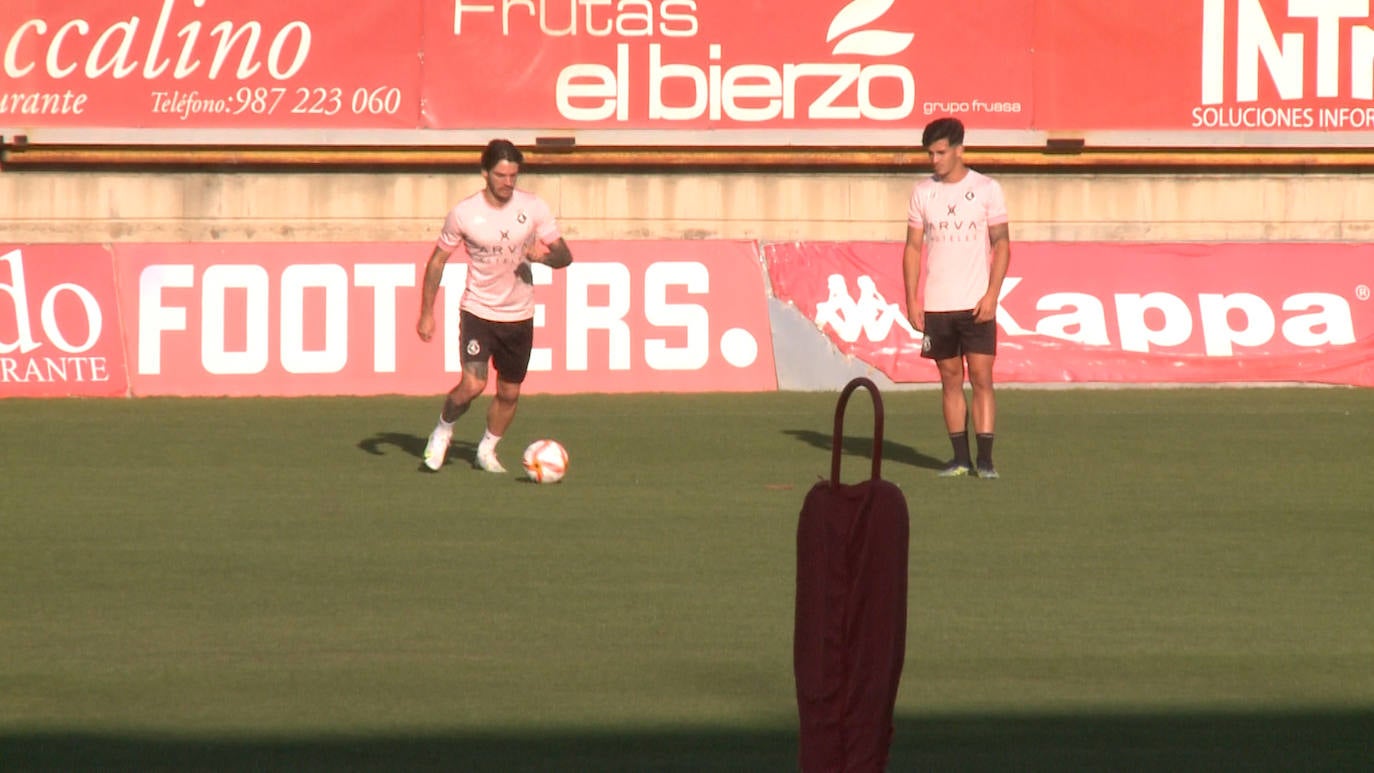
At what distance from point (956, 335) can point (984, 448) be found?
705 millimetres

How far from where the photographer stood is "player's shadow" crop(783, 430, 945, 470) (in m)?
14.3

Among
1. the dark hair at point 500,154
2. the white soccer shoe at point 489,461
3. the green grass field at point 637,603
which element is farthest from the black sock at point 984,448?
the dark hair at point 500,154

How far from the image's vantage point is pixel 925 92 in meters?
20.8

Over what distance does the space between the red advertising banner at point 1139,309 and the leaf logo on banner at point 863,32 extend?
1969mm

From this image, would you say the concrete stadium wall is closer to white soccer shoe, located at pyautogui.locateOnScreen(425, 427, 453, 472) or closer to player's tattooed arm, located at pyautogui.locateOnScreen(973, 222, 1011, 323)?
white soccer shoe, located at pyautogui.locateOnScreen(425, 427, 453, 472)

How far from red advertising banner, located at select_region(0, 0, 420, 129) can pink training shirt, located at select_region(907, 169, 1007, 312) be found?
329 inches

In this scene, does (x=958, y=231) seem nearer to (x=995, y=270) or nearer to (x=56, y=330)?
(x=995, y=270)

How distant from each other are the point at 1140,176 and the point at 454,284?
6718 mm

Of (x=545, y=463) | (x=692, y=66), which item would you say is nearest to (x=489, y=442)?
(x=545, y=463)

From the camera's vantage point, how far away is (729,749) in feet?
21.0

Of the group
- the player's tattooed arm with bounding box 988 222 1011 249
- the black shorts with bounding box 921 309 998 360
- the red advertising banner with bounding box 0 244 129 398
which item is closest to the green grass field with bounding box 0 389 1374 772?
the black shorts with bounding box 921 309 998 360

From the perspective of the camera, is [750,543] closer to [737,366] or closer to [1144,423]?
[1144,423]

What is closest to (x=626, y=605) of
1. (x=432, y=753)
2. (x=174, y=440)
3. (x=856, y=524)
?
(x=432, y=753)

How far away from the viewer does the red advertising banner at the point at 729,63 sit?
20469 millimetres
